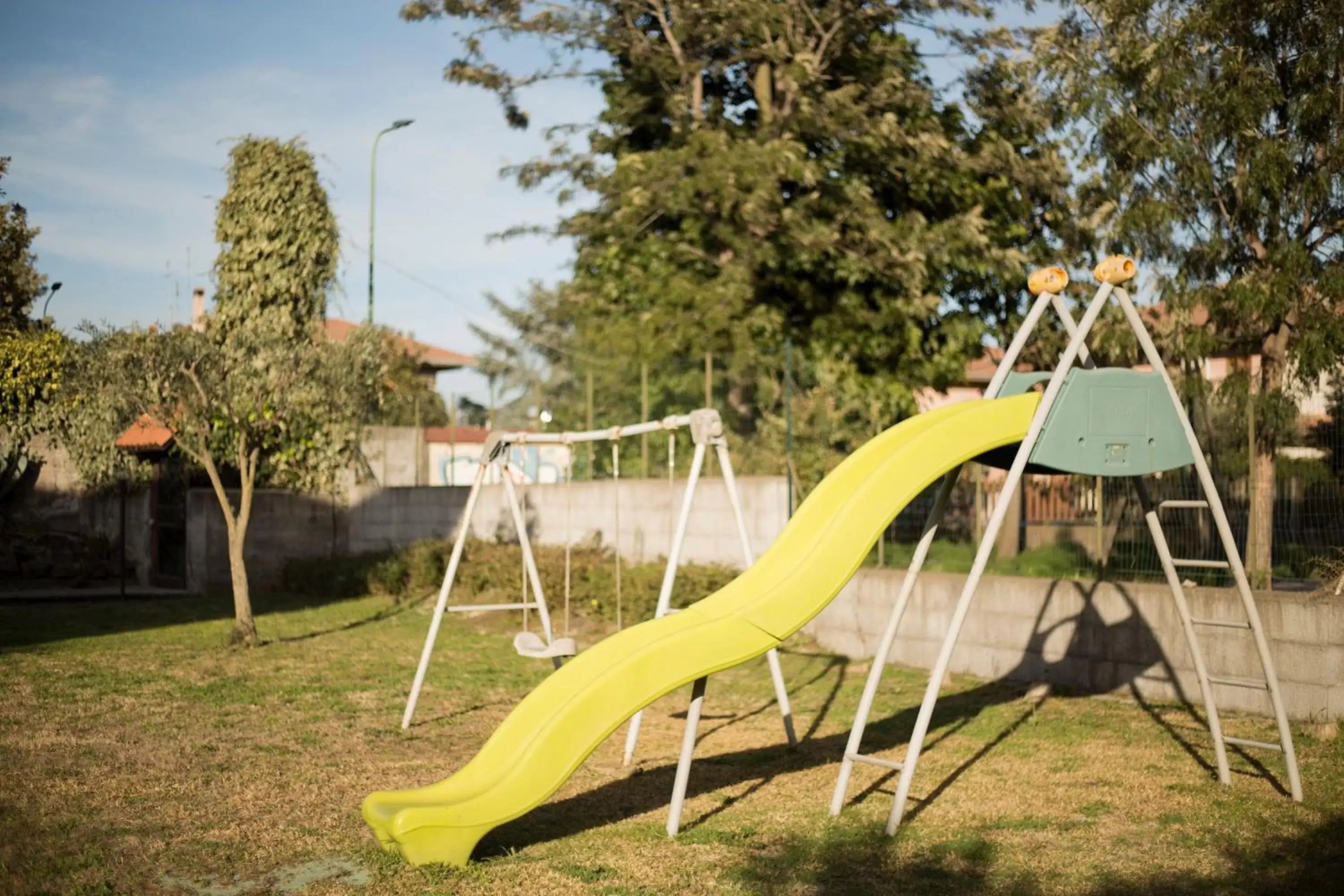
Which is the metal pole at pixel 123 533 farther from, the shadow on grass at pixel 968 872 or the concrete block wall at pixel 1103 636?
the shadow on grass at pixel 968 872

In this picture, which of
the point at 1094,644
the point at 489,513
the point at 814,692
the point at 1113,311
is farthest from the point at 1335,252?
the point at 489,513

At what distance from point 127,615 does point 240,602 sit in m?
4.21

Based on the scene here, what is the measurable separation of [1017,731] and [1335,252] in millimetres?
8390

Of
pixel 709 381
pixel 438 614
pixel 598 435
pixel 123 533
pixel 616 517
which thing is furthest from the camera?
pixel 123 533

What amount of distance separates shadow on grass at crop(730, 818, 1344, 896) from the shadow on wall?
126mm

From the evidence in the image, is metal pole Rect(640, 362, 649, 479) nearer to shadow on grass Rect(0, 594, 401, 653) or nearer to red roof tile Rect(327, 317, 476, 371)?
shadow on grass Rect(0, 594, 401, 653)

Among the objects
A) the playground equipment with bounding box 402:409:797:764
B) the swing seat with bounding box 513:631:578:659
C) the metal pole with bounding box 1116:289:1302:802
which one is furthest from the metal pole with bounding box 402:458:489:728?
the metal pole with bounding box 1116:289:1302:802

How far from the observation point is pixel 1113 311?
19.0m

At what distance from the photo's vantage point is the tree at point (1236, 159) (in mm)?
14148

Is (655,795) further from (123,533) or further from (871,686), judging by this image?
(123,533)

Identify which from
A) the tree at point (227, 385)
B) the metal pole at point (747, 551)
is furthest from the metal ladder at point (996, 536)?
the tree at point (227, 385)

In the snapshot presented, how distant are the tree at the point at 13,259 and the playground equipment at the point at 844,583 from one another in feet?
59.4

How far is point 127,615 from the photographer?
1848cm

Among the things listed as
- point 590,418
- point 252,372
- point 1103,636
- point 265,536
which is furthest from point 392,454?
point 1103,636
